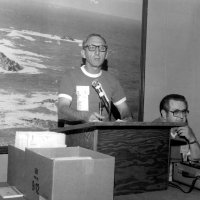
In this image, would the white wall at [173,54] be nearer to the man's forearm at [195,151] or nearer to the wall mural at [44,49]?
the wall mural at [44,49]

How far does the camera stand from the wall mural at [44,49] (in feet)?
9.86

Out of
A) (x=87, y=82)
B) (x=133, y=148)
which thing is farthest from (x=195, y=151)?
(x=87, y=82)

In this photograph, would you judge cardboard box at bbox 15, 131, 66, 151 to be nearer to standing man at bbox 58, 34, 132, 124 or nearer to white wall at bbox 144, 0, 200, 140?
standing man at bbox 58, 34, 132, 124

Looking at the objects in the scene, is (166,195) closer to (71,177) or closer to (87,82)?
(71,177)

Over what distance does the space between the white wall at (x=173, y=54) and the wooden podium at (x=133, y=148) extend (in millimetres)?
2113

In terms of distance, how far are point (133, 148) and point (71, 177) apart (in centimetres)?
45

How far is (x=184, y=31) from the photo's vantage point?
3.99 meters

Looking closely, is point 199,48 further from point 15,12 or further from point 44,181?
point 44,181

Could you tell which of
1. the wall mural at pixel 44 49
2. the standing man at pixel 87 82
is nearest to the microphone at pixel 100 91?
the standing man at pixel 87 82

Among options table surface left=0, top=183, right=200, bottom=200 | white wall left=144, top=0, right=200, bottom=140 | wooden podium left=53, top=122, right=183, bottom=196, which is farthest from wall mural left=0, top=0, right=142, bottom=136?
table surface left=0, top=183, right=200, bottom=200

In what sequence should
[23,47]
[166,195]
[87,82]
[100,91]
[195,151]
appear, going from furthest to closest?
[23,47] → [87,82] → [195,151] → [100,91] → [166,195]

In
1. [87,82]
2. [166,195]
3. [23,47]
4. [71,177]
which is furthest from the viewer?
[23,47]

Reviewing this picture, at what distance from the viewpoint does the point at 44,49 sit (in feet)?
10.4

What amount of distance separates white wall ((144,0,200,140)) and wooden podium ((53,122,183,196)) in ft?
6.93
